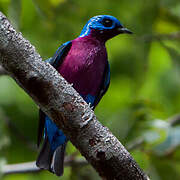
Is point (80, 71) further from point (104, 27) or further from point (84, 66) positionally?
point (104, 27)

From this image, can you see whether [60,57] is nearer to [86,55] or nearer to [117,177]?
[86,55]

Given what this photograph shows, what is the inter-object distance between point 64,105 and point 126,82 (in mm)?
3586

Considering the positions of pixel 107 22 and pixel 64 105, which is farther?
pixel 107 22

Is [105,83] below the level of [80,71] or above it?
below

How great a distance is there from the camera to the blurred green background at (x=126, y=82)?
460cm

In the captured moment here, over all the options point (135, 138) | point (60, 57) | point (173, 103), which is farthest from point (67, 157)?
point (173, 103)

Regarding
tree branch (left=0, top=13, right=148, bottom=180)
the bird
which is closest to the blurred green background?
the bird

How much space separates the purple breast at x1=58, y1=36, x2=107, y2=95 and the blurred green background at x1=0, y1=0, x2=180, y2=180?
0.49 metres

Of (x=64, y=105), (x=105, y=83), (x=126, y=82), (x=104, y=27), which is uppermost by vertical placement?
(x=64, y=105)

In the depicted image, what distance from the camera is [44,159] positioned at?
3846mm

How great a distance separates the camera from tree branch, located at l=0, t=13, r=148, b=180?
8.36ft

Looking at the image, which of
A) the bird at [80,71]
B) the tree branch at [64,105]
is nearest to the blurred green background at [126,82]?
the bird at [80,71]

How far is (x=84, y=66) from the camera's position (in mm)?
3916

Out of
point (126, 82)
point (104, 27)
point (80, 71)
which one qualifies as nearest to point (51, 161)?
point (80, 71)
